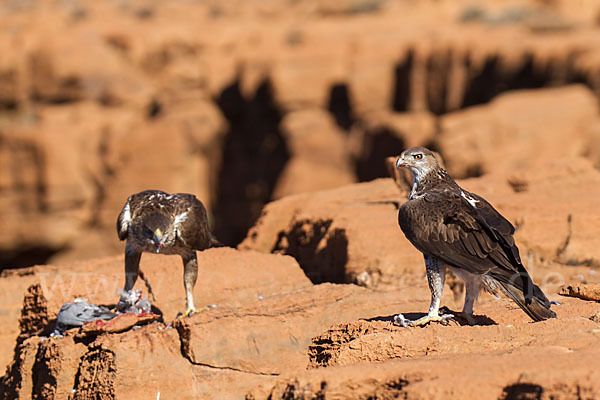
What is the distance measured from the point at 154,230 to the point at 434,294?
2.51m

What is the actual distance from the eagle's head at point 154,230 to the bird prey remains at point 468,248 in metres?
2.15

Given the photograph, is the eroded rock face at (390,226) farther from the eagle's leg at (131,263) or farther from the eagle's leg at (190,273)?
the eagle's leg at (131,263)

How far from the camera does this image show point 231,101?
28.0m

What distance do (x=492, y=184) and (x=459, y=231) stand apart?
5.47 meters

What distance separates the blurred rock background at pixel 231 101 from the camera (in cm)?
2262

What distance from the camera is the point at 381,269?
8578mm

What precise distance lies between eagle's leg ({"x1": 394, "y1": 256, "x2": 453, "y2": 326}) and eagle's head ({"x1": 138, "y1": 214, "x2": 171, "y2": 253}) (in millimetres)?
2233

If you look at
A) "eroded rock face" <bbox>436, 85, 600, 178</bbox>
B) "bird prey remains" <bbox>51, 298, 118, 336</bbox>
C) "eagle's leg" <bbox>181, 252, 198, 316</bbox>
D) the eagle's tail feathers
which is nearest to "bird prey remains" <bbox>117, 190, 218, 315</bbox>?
"eagle's leg" <bbox>181, 252, 198, 316</bbox>

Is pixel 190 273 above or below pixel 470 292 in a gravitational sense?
below

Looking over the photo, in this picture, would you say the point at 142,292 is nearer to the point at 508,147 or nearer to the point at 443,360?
the point at 443,360

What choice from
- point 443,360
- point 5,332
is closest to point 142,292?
point 5,332

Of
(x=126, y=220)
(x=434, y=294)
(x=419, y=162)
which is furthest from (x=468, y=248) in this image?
(x=126, y=220)

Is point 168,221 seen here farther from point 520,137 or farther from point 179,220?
point 520,137

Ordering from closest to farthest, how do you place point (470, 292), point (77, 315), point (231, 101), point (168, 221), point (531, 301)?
point (531, 301), point (470, 292), point (168, 221), point (77, 315), point (231, 101)
